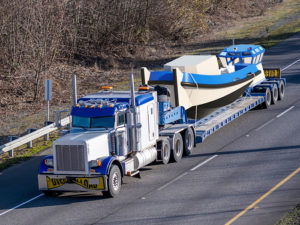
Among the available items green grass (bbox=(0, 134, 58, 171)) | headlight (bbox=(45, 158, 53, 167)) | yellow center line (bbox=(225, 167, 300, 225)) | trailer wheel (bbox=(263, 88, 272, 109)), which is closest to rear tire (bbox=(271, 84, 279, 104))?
trailer wheel (bbox=(263, 88, 272, 109))

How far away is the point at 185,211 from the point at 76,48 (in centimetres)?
2287

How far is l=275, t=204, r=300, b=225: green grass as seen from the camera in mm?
13478

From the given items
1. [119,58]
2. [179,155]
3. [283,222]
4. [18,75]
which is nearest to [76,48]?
[119,58]

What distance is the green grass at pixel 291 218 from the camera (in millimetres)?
13478

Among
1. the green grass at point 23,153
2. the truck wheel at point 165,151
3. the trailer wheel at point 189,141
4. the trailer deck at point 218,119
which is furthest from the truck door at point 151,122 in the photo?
the green grass at point 23,153

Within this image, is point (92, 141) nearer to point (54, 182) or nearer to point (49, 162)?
point (49, 162)

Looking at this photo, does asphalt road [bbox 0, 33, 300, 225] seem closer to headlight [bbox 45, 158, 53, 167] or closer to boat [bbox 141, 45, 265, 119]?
headlight [bbox 45, 158, 53, 167]

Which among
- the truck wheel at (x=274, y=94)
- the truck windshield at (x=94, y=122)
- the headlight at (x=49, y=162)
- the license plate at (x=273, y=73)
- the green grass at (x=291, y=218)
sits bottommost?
the green grass at (x=291, y=218)

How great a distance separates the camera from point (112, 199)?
16078 millimetres

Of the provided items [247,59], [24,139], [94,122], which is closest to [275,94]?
[247,59]

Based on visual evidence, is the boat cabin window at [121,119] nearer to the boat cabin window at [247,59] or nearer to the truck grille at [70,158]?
the truck grille at [70,158]

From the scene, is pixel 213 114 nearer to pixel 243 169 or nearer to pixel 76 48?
pixel 243 169

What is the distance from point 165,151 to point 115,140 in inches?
109

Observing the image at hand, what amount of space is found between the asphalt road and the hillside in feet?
27.2
